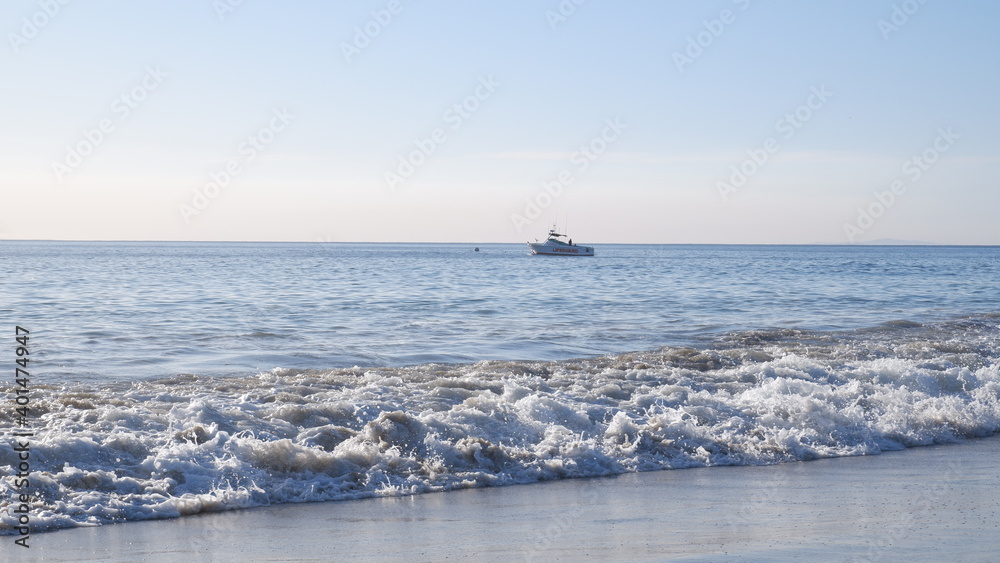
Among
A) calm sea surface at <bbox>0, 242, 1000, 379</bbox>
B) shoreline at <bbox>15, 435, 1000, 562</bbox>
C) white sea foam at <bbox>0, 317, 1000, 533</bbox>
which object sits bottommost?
shoreline at <bbox>15, 435, 1000, 562</bbox>

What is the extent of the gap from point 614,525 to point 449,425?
10.2 ft

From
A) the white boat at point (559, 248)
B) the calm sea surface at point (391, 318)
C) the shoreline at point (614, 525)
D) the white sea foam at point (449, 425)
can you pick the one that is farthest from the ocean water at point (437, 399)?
the white boat at point (559, 248)

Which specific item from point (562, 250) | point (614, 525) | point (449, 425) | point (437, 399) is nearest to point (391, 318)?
point (437, 399)

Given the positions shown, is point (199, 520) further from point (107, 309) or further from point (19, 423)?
point (107, 309)

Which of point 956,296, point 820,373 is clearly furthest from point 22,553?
point 956,296

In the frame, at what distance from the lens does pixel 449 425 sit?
926 centimetres

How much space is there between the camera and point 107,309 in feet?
77.2

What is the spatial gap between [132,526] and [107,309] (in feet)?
62.3

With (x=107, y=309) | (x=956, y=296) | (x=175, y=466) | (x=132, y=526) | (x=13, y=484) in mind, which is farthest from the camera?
(x=956, y=296)

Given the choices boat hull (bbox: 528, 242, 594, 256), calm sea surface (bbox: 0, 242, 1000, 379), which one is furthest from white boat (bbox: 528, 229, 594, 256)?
calm sea surface (bbox: 0, 242, 1000, 379)

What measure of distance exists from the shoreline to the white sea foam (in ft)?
1.40

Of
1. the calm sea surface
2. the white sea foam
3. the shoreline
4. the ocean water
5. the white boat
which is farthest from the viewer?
the white boat

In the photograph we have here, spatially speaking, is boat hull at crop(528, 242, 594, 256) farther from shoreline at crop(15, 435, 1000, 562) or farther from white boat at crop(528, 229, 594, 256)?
shoreline at crop(15, 435, 1000, 562)

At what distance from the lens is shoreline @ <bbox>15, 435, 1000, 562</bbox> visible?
5.82m
